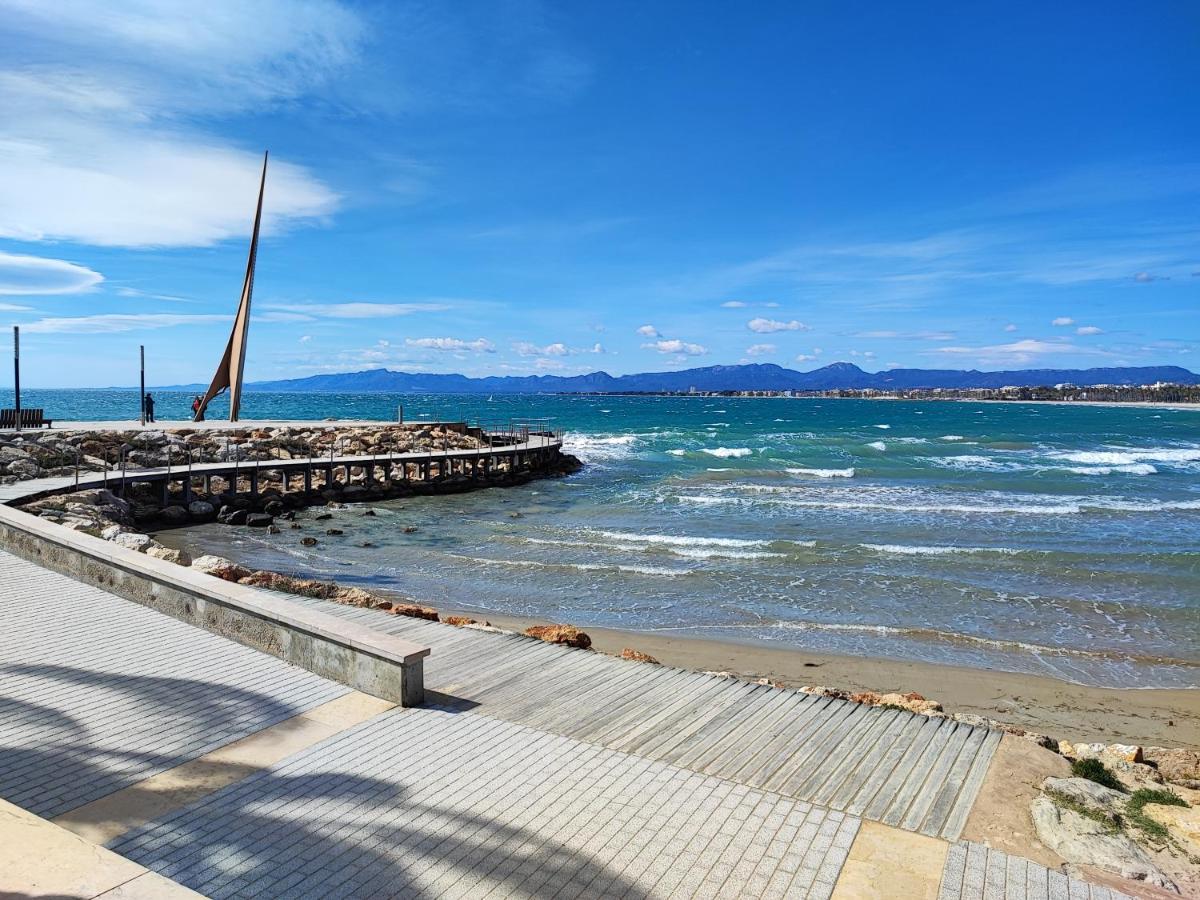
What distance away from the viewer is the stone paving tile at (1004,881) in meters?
4.21

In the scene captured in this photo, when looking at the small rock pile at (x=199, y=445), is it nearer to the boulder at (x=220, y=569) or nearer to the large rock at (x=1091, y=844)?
the boulder at (x=220, y=569)

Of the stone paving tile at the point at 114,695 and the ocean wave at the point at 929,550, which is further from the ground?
the stone paving tile at the point at 114,695

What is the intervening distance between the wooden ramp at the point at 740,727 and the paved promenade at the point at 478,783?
0.08 feet

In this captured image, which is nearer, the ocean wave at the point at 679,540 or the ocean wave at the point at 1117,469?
the ocean wave at the point at 679,540

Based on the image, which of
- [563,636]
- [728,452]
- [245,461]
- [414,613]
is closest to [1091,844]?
[563,636]

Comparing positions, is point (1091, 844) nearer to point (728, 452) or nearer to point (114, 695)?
point (114, 695)

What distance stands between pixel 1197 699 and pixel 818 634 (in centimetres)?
491

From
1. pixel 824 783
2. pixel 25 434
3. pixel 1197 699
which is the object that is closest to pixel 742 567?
pixel 1197 699

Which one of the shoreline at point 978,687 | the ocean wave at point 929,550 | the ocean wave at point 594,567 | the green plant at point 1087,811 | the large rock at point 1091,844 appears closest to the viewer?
the large rock at point 1091,844

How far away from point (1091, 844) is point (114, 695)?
691 cm

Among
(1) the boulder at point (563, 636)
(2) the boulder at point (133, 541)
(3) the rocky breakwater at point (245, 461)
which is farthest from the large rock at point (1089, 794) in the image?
(3) the rocky breakwater at point (245, 461)

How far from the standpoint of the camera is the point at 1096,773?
575 centimetres

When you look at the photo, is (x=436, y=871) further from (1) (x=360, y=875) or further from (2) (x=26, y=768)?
(2) (x=26, y=768)

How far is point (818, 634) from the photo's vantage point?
13.0 m
